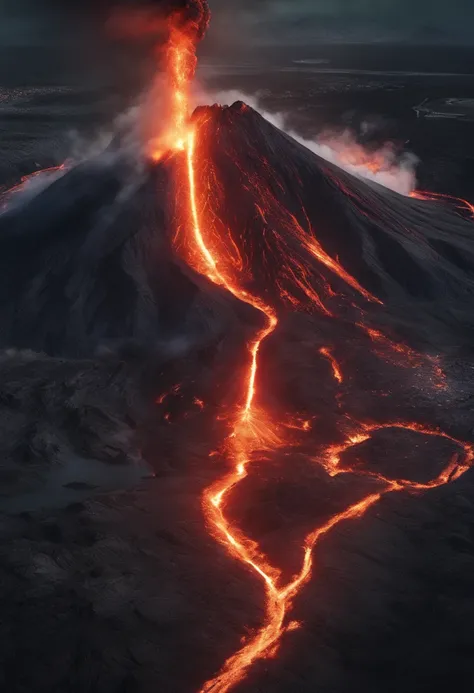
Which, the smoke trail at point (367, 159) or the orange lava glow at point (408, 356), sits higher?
the smoke trail at point (367, 159)

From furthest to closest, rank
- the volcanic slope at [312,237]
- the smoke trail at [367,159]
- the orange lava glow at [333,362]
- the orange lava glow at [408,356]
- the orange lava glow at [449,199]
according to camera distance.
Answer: the smoke trail at [367,159]
the orange lava glow at [449,199]
the volcanic slope at [312,237]
the orange lava glow at [408,356]
the orange lava glow at [333,362]

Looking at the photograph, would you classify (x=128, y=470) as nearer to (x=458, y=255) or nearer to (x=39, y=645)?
(x=39, y=645)

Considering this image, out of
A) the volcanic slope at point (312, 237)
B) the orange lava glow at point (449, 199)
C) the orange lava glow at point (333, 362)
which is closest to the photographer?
the orange lava glow at point (333, 362)

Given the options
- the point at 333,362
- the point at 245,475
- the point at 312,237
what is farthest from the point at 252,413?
the point at 312,237

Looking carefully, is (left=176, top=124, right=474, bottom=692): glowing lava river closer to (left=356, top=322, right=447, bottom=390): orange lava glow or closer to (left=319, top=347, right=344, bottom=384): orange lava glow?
(left=319, top=347, right=344, bottom=384): orange lava glow

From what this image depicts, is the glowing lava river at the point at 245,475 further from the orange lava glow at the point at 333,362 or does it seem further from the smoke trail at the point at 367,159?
the smoke trail at the point at 367,159

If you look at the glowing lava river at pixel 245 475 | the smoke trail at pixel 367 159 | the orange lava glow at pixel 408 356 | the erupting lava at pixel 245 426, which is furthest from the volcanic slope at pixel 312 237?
the smoke trail at pixel 367 159
